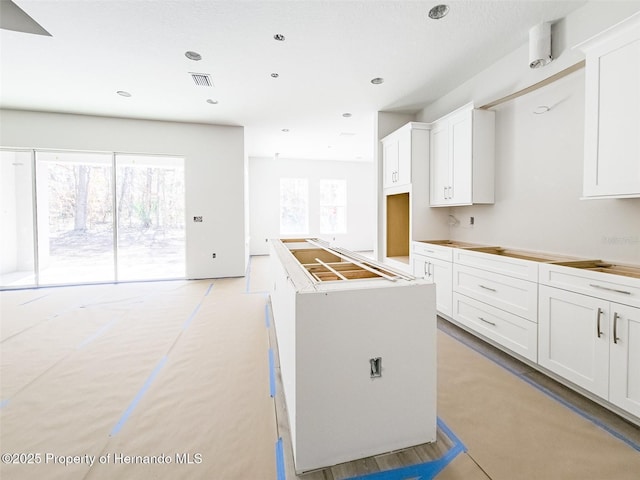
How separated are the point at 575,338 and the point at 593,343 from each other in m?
0.11

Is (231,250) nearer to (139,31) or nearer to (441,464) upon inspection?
(139,31)

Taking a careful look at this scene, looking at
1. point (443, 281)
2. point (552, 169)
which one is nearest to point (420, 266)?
point (443, 281)

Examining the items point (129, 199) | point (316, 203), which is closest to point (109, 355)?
point (129, 199)

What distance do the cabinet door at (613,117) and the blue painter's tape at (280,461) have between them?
2614mm

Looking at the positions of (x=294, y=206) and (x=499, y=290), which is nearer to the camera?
(x=499, y=290)

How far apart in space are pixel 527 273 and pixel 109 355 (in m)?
3.74

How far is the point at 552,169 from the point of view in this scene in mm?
2566

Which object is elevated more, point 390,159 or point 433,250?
point 390,159

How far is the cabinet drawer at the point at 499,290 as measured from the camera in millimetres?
2219

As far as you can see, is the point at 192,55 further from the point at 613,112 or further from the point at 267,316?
the point at 613,112

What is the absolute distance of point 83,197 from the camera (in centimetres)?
512

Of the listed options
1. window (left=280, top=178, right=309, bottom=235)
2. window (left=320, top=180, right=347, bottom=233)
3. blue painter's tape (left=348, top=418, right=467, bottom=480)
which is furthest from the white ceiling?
window (left=320, top=180, right=347, bottom=233)

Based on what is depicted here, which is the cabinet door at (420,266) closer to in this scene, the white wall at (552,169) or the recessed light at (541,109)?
the white wall at (552,169)

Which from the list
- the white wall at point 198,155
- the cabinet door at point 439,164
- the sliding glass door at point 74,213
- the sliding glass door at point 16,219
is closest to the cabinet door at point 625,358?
the cabinet door at point 439,164
